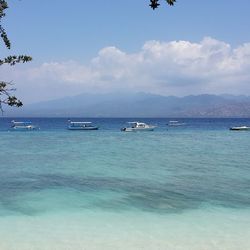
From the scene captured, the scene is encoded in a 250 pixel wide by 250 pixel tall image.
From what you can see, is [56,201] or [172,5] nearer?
[172,5]

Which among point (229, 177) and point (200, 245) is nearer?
point (200, 245)

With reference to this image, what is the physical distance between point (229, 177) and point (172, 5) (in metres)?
25.6

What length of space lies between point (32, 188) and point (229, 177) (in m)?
14.7

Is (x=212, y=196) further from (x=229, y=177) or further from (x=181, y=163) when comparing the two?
(x=181, y=163)

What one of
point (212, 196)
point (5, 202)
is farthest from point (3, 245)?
point (212, 196)

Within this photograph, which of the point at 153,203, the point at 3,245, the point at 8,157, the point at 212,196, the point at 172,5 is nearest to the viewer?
the point at 172,5

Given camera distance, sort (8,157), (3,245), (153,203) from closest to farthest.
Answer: (3,245), (153,203), (8,157)

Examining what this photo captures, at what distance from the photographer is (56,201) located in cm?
2333

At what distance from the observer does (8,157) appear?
4688 cm

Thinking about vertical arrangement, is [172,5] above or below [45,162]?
above

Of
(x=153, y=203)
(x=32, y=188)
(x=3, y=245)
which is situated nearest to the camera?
(x=3, y=245)

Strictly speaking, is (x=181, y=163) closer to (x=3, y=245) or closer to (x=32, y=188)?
(x=32, y=188)

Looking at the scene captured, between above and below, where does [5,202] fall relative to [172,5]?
below

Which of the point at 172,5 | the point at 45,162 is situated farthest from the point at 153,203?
the point at 45,162
